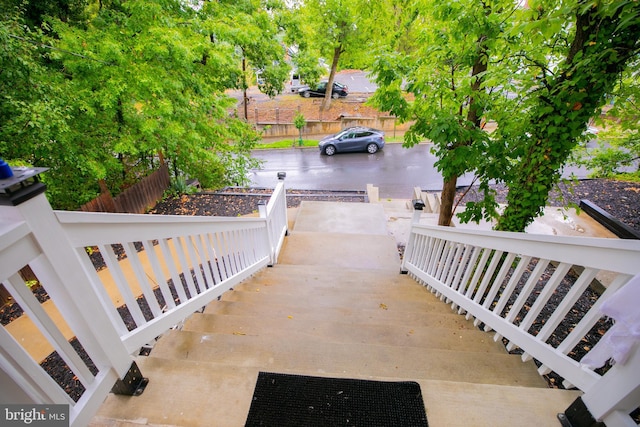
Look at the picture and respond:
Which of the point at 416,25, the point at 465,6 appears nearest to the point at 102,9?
the point at 416,25

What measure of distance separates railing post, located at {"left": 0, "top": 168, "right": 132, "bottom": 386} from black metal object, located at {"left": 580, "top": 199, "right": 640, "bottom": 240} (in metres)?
6.46

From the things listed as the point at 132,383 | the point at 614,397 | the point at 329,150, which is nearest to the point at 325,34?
the point at 329,150

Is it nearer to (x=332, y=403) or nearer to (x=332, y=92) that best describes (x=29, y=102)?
(x=332, y=403)

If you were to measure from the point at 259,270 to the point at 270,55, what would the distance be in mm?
8291

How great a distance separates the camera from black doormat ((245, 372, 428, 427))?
127 centimetres

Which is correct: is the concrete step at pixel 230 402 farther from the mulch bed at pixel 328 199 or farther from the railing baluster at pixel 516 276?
the mulch bed at pixel 328 199

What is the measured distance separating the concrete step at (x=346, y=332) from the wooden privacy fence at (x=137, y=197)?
445 cm

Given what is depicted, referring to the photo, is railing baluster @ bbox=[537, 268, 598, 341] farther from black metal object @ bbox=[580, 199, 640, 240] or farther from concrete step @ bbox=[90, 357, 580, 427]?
black metal object @ bbox=[580, 199, 640, 240]

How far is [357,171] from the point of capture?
10.8 meters

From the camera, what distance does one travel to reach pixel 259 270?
350 centimetres

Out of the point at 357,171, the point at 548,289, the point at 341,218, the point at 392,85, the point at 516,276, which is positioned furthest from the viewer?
the point at 357,171

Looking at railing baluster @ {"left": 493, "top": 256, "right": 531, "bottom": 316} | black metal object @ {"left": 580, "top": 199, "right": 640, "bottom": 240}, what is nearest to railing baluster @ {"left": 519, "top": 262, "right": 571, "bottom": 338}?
railing baluster @ {"left": 493, "top": 256, "right": 531, "bottom": 316}

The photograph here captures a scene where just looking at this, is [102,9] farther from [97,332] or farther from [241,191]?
[97,332]

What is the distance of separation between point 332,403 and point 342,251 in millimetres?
A: 3158
